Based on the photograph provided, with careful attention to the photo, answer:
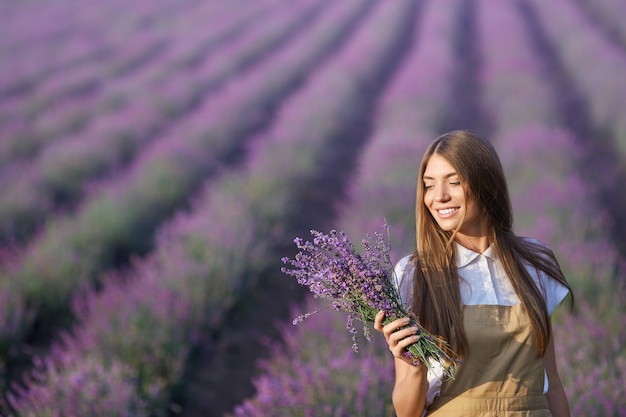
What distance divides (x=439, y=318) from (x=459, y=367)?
130 mm

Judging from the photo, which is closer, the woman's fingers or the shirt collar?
the woman's fingers

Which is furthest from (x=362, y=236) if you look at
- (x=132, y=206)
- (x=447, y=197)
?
(x=447, y=197)

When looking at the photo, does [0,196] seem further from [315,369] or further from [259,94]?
[259,94]

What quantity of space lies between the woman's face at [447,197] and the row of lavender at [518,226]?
1029 millimetres

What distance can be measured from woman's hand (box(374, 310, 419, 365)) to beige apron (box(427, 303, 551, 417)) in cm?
20

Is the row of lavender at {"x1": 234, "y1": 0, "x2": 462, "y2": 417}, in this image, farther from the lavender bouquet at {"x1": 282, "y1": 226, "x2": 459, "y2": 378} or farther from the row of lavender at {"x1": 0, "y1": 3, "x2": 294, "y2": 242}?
the row of lavender at {"x1": 0, "y1": 3, "x2": 294, "y2": 242}

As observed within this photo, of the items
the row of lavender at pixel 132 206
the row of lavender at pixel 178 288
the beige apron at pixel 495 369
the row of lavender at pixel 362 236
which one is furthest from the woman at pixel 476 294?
the row of lavender at pixel 132 206

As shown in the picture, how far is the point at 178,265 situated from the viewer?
395 centimetres

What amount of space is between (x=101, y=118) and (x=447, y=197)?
279 inches

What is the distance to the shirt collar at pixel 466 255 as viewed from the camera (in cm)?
164

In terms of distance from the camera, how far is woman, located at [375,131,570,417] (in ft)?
5.04

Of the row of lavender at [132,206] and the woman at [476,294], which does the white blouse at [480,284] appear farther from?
the row of lavender at [132,206]

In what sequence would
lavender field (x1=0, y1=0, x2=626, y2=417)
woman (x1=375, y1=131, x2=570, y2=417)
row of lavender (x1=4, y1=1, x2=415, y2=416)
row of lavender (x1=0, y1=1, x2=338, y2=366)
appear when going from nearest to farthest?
1. woman (x1=375, y1=131, x2=570, y2=417)
2. row of lavender (x1=4, y1=1, x2=415, y2=416)
3. lavender field (x1=0, y1=0, x2=626, y2=417)
4. row of lavender (x1=0, y1=1, x2=338, y2=366)

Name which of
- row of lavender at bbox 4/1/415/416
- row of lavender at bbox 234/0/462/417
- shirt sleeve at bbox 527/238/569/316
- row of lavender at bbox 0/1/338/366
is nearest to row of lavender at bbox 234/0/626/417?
row of lavender at bbox 234/0/462/417
